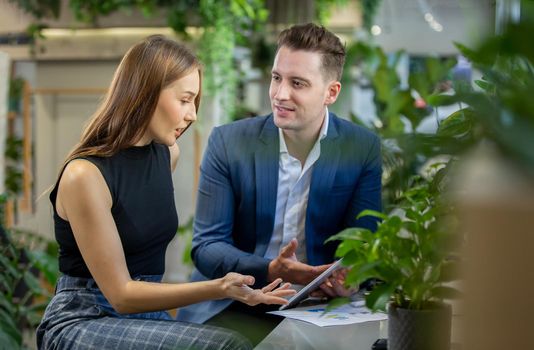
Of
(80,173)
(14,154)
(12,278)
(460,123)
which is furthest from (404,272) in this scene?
(14,154)

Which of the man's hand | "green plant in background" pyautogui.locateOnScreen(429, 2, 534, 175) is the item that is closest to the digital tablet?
the man's hand

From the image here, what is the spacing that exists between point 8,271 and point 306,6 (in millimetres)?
3997

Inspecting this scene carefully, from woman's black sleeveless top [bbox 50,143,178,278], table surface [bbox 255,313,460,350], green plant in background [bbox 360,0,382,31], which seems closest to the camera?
table surface [bbox 255,313,460,350]

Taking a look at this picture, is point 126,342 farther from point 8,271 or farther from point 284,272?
point 8,271

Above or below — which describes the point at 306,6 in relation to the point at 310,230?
above

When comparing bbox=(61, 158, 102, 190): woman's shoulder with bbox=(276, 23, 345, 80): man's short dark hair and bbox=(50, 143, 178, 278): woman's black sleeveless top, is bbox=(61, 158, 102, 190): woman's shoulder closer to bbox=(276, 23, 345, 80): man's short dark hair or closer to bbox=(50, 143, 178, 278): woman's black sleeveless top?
bbox=(50, 143, 178, 278): woman's black sleeveless top

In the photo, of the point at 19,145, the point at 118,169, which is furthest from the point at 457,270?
the point at 19,145

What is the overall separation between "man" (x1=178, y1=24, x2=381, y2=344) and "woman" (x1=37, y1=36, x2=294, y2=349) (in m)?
0.37

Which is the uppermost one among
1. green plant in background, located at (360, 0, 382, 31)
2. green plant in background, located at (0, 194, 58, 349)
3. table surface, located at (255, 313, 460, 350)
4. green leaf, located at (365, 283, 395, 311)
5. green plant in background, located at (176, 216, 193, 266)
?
green plant in background, located at (360, 0, 382, 31)

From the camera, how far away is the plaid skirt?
5.73 ft

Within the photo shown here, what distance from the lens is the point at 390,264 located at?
1.18m

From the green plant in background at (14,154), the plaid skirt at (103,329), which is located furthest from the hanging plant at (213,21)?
the plaid skirt at (103,329)

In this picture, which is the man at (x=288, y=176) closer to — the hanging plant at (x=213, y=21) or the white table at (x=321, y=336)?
the white table at (x=321, y=336)

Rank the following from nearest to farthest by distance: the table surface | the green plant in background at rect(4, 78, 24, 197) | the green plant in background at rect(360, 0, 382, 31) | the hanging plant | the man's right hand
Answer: the table surface
the man's right hand
the hanging plant
the green plant in background at rect(4, 78, 24, 197)
the green plant in background at rect(360, 0, 382, 31)
